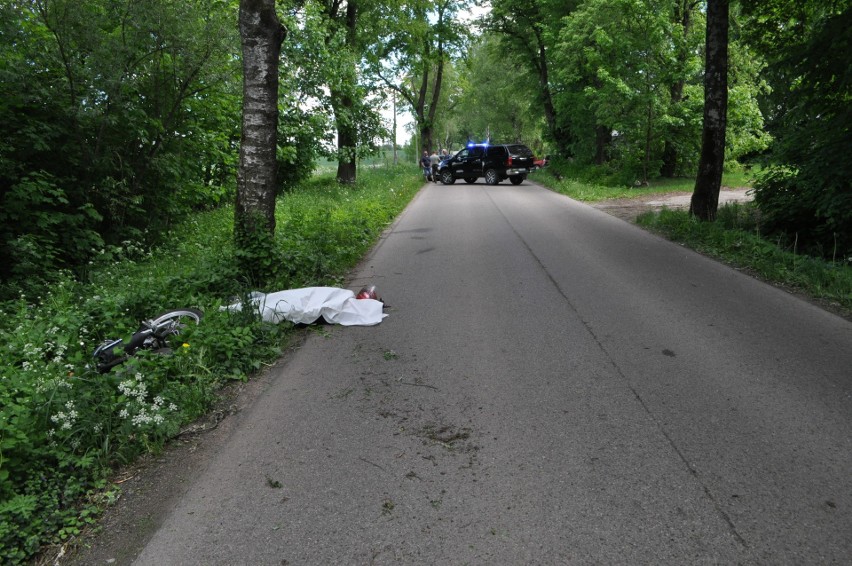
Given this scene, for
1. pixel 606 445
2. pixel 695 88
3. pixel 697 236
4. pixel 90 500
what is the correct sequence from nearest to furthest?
1. pixel 90 500
2. pixel 606 445
3. pixel 697 236
4. pixel 695 88

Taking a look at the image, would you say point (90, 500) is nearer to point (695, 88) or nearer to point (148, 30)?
point (148, 30)

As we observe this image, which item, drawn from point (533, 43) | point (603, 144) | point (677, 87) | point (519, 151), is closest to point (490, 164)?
point (519, 151)

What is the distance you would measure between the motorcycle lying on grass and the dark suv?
25.0 m

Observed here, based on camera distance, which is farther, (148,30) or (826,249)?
(826,249)

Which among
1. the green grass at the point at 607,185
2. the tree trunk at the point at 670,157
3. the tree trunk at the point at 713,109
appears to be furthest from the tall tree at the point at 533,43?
the tree trunk at the point at 713,109

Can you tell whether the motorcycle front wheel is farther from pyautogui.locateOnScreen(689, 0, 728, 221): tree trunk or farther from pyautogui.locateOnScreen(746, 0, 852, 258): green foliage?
pyautogui.locateOnScreen(689, 0, 728, 221): tree trunk

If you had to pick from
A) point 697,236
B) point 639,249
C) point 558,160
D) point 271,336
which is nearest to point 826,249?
point 697,236

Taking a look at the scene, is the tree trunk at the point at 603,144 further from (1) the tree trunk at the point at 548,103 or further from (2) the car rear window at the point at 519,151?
(1) the tree trunk at the point at 548,103

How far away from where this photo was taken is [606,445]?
365 centimetres

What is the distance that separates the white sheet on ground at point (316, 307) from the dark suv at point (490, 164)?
77.1 ft

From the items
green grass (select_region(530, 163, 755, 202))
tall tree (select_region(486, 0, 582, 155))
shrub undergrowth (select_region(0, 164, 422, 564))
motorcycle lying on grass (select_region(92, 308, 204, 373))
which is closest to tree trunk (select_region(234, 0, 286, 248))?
shrub undergrowth (select_region(0, 164, 422, 564))

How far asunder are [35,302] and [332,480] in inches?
246

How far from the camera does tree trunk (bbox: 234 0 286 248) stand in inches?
289

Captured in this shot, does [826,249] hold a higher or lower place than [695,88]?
lower
